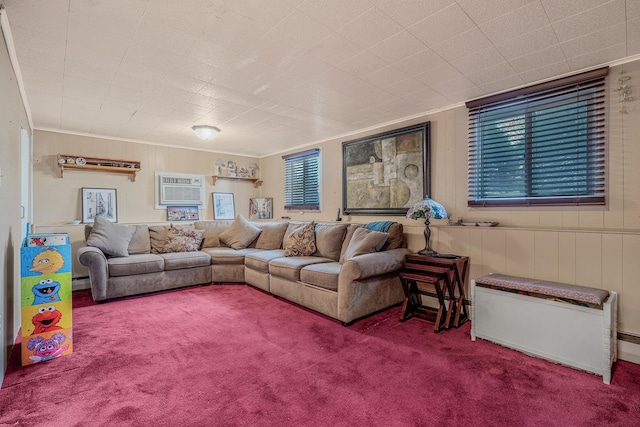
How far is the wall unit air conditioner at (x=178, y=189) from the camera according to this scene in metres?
5.09

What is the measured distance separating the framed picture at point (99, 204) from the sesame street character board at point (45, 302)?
2.32 metres

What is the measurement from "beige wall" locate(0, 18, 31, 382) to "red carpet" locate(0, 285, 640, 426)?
320 millimetres

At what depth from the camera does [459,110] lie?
10.8 feet

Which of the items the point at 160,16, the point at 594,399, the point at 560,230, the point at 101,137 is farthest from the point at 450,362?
the point at 101,137

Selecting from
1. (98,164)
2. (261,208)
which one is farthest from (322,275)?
(98,164)

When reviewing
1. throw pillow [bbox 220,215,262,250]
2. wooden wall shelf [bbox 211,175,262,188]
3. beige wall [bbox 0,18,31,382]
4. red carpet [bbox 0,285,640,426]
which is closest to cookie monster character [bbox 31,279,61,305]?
beige wall [bbox 0,18,31,382]

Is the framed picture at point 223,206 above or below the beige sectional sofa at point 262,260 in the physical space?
above

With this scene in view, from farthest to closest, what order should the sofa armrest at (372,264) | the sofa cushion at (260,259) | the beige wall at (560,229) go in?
the sofa cushion at (260,259), the sofa armrest at (372,264), the beige wall at (560,229)

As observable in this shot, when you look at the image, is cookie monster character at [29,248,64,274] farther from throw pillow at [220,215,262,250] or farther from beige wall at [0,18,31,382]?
throw pillow at [220,215,262,250]

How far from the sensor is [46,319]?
2264 mm

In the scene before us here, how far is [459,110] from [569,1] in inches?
63.2

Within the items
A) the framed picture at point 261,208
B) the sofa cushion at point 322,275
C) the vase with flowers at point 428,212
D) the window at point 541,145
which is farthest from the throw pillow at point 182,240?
the window at point 541,145

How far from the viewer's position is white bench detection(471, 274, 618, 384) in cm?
205

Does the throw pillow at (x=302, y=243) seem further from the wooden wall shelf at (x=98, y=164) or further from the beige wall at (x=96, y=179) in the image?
the wooden wall shelf at (x=98, y=164)
